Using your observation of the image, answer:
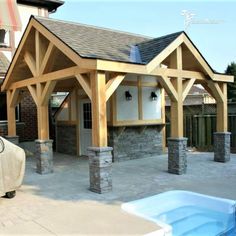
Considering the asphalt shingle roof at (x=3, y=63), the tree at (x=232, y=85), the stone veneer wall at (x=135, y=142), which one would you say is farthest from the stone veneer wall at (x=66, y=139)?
the tree at (x=232, y=85)

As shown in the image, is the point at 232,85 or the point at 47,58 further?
the point at 232,85

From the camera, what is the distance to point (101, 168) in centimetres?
727

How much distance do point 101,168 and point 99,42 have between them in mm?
3822

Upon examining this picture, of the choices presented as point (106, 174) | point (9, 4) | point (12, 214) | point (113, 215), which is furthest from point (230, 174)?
point (9, 4)

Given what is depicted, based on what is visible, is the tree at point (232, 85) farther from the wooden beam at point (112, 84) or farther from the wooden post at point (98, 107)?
the wooden post at point (98, 107)

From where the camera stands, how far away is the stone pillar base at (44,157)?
9.70m

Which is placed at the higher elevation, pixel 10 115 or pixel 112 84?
pixel 112 84

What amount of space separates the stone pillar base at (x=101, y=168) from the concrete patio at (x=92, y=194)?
0.66ft

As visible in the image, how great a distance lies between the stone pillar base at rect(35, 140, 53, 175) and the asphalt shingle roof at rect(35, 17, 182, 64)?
3289 millimetres

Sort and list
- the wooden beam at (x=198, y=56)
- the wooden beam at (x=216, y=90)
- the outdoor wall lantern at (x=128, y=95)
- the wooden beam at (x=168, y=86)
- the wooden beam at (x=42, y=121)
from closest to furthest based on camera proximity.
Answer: the wooden beam at (x=168, y=86), the wooden beam at (x=198, y=56), the wooden beam at (x=42, y=121), the wooden beam at (x=216, y=90), the outdoor wall lantern at (x=128, y=95)

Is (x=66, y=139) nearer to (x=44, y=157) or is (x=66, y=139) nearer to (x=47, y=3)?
(x=44, y=157)

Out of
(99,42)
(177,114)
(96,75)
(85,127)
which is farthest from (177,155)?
(85,127)

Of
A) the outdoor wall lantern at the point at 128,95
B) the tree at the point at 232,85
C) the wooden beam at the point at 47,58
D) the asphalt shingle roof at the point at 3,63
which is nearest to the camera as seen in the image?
the wooden beam at the point at 47,58

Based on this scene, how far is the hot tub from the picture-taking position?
568cm
